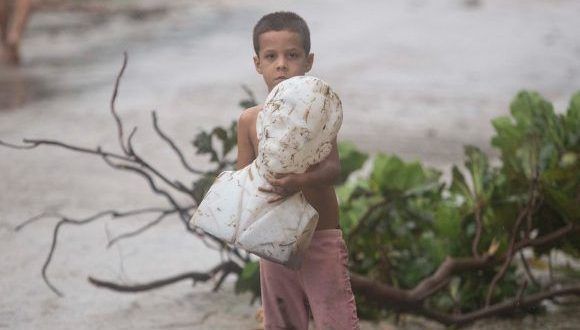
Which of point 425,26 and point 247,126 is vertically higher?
point 247,126

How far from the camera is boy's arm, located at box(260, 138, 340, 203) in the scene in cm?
226

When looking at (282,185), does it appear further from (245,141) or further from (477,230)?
(477,230)

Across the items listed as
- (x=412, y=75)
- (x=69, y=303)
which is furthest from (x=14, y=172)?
(x=412, y=75)

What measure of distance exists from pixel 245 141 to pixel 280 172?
0.23m

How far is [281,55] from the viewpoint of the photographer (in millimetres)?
2396

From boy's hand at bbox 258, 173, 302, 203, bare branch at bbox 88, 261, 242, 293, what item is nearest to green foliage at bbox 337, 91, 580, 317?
bare branch at bbox 88, 261, 242, 293

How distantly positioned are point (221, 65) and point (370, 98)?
1810 millimetres

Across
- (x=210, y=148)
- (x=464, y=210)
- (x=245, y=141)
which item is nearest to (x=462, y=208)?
(x=464, y=210)

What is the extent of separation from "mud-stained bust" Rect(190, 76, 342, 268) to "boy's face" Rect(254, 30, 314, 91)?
0.44 feet

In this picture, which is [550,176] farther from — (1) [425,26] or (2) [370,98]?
(1) [425,26]

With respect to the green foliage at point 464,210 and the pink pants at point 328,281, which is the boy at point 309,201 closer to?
the pink pants at point 328,281

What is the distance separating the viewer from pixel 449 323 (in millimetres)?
3258

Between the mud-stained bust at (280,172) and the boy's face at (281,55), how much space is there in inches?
5.3

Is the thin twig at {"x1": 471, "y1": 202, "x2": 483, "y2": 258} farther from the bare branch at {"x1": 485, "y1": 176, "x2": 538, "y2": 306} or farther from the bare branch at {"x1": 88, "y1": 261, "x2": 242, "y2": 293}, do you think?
the bare branch at {"x1": 88, "y1": 261, "x2": 242, "y2": 293}
